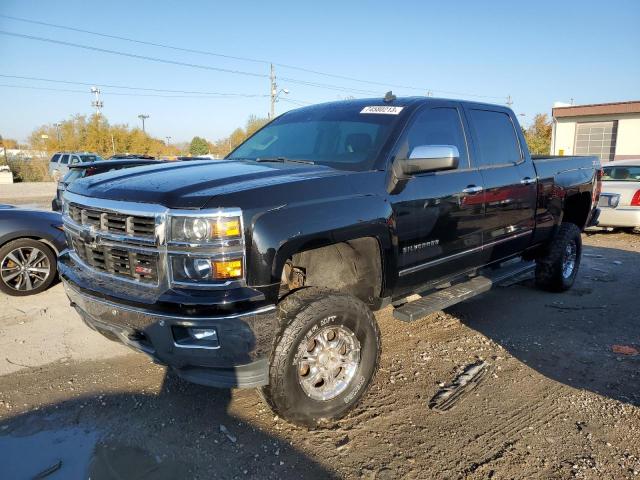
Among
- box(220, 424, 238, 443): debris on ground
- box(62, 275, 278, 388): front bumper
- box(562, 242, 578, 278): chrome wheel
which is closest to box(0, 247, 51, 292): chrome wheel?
box(62, 275, 278, 388): front bumper

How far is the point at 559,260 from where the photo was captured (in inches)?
228

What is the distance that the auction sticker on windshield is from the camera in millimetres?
3846

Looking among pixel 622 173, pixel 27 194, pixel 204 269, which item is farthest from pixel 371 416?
pixel 27 194

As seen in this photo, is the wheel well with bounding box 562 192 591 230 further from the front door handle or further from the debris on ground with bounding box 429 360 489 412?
the debris on ground with bounding box 429 360 489 412

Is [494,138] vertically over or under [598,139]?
under

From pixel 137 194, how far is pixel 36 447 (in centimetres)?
161

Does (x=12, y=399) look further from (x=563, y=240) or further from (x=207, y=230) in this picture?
(x=563, y=240)

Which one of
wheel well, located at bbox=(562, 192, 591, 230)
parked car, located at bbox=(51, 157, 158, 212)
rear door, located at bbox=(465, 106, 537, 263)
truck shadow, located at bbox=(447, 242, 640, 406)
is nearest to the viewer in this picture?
truck shadow, located at bbox=(447, 242, 640, 406)

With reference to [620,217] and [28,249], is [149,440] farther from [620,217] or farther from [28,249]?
[620,217]

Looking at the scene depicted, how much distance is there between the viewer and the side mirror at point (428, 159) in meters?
3.39

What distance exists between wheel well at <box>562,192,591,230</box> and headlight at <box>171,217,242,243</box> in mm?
5078

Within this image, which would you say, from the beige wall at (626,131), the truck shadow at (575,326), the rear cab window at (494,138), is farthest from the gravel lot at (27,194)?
the beige wall at (626,131)

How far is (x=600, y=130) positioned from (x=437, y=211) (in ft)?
91.4

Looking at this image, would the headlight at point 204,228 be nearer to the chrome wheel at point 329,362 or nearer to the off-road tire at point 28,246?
the chrome wheel at point 329,362
